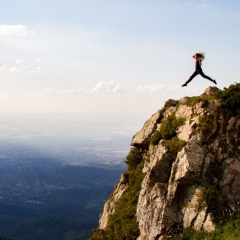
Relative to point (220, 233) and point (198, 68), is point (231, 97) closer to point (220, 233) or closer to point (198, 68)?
point (198, 68)

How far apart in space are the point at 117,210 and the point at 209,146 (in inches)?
360

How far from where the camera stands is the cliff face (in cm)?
2203

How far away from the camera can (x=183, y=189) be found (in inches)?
925

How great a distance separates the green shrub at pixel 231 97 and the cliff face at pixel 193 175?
0.42m

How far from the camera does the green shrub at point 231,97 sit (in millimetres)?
26312

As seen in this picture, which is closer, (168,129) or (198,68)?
(198,68)

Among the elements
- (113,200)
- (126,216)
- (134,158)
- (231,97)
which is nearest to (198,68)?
(231,97)

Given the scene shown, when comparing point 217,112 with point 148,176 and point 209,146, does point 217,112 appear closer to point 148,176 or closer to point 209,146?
point 209,146

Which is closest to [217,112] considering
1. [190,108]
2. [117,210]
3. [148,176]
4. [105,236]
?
[190,108]

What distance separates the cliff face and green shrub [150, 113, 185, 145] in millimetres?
77

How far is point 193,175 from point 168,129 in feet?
18.5

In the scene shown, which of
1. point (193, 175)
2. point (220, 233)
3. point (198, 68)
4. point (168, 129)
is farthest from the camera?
point (168, 129)

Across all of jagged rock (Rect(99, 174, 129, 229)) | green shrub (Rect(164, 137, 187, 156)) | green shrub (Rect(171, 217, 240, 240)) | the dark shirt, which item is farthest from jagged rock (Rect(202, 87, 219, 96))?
green shrub (Rect(171, 217, 240, 240))

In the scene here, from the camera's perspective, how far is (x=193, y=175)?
23047 millimetres
